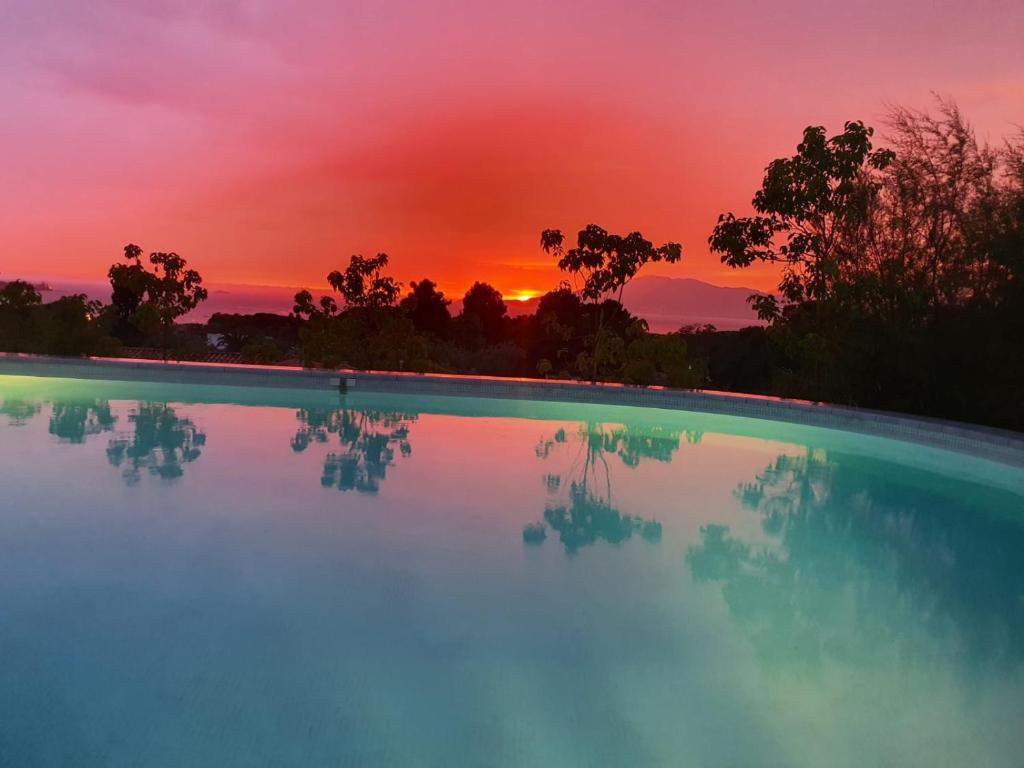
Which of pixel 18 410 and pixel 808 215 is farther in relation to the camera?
pixel 808 215

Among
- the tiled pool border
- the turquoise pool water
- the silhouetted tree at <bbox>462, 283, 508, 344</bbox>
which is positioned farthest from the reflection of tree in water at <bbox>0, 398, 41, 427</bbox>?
the silhouetted tree at <bbox>462, 283, 508, 344</bbox>

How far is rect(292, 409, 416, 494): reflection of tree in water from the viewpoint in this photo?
7383 mm

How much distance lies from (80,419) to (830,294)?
399 inches

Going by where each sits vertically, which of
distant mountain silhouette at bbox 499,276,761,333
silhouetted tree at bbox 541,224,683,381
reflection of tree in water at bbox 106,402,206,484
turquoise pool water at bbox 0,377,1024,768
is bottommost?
turquoise pool water at bbox 0,377,1024,768

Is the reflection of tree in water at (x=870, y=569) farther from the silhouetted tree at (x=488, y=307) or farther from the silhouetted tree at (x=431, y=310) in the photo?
the silhouetted tree at (x=488, y=307)

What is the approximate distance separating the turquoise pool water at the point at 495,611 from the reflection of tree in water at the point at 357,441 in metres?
0.09

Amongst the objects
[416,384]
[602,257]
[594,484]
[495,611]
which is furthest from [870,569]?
[602,257]

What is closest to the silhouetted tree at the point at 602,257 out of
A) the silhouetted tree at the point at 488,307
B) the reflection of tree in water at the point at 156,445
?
the reflection of tree in water at the point at 156,445

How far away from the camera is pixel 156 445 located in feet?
27.9

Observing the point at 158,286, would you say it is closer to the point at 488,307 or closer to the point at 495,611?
the point at 495,611

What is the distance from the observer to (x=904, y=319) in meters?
10.5

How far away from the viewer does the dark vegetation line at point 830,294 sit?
31.7ft

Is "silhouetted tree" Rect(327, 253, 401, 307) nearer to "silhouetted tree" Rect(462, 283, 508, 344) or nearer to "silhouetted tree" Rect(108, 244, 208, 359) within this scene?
"silhouetted tree" Rect(108, 244, 208, 359)

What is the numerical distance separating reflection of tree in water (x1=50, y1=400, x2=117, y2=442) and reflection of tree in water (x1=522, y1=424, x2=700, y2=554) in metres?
5.21
